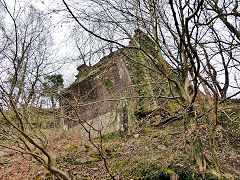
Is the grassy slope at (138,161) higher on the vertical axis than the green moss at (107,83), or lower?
lower

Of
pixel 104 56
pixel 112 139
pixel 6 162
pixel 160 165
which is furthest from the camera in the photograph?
pixel 112 139

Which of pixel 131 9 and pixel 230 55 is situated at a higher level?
pixel 131 9

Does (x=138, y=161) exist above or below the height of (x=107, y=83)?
below

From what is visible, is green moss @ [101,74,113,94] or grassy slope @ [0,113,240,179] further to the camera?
green moss @ [101,74,113,94]

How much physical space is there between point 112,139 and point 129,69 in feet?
12.4

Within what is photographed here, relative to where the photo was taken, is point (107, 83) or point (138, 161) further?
point (107, 83)

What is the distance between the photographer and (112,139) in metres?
7.56

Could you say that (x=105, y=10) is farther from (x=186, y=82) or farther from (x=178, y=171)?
(x=178, y=171)

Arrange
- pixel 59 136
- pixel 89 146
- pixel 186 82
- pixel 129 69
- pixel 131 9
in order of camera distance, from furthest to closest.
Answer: pixel 129 69 → pixel 59 136 → pixel 89 146 → pixel 131 9 → pixel 186 82

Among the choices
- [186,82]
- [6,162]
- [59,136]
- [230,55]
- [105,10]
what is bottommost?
[6,162]

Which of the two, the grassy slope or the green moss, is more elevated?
the green moss

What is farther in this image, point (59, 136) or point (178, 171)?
point (59, 136)

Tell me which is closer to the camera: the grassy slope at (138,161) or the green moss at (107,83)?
the grassy slope at (138,161)

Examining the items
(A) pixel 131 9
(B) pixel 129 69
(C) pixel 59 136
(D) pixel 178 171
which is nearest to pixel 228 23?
(A) pixel 131 9
